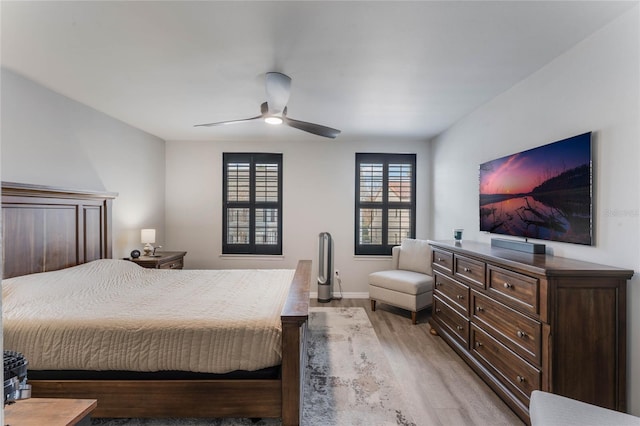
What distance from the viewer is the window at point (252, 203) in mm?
5027

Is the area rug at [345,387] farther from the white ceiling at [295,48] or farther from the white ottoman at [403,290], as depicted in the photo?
the white ceiling at [295,48]

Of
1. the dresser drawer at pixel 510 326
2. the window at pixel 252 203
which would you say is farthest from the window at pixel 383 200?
the dresser drawer at pixel 510 326

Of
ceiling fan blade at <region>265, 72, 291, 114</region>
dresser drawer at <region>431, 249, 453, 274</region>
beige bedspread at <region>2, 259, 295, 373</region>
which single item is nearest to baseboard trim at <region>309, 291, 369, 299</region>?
dresser drawer at <region>431, 249, 453, 274</region>

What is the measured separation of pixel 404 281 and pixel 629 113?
263cm

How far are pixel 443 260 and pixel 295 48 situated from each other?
2.41m

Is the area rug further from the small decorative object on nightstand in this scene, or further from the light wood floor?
the small decorative object on nightstand

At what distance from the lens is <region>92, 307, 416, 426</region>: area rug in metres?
2.15

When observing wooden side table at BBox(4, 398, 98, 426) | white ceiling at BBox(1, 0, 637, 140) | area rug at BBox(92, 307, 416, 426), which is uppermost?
white ceiling at BBox(1, 0, 637, 140)

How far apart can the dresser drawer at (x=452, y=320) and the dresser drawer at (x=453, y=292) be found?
0.23ft

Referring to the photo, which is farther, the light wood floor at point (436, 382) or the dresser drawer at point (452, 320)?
the dresser drawer at point (452, 320)

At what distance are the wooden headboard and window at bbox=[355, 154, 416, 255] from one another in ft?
10.7

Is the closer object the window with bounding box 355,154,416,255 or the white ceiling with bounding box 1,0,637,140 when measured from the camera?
the white ceiling with bounding box 1,0,637,140

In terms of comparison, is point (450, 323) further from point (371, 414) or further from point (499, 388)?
point (371, 414)

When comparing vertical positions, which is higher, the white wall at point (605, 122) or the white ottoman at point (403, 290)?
the white wall at point (605, 122)
